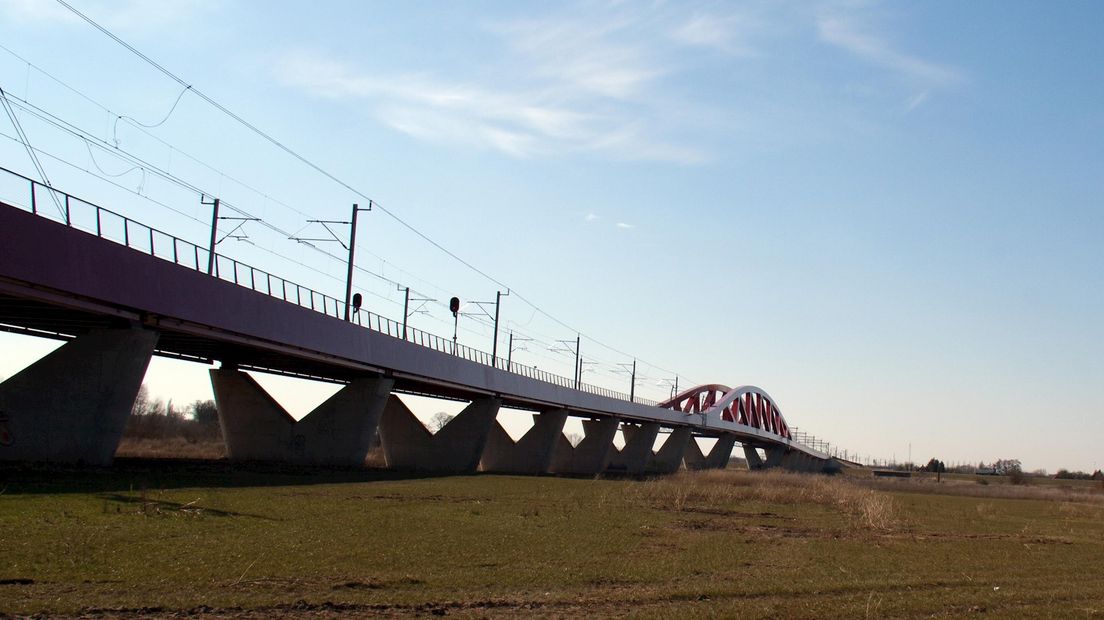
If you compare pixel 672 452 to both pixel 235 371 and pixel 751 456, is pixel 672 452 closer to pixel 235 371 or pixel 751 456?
pixel 751 456

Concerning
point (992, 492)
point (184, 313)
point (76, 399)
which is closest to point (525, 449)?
point (992, 492)

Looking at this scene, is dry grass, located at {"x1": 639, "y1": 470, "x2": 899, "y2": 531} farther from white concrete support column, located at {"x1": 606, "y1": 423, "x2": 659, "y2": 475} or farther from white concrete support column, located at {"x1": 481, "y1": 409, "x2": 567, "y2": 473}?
white concrete support column, located at {"x1": 606, "y1": 423, "x2": 659, "y2": 475}

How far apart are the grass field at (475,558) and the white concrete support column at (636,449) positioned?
65.1m

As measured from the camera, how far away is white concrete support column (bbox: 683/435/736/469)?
114 meters

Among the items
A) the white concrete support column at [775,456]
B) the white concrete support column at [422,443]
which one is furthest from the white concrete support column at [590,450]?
the white concrete support column at [775,456]

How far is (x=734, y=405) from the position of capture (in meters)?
118

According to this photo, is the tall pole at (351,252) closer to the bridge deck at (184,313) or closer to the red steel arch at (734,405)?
the bridge deck at (184,313)

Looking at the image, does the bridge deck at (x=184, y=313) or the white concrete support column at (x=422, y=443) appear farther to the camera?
the white concrete support column at (x=422, y=443)

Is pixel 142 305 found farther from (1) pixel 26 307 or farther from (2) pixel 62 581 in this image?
(2) pixel 62 581

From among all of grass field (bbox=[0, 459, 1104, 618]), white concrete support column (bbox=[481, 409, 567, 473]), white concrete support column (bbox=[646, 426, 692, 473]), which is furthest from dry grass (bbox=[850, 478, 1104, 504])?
grass field (bbox=[0, 459, 1104, 618])

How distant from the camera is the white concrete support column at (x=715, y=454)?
11388cm

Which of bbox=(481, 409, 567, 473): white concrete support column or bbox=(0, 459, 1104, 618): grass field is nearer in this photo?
bbox=(0, 459, 1104, 618): grass field

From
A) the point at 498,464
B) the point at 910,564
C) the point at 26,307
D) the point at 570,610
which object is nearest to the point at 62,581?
the point at 570,610

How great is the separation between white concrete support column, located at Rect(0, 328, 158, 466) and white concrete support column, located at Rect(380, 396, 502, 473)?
28.6 metres
